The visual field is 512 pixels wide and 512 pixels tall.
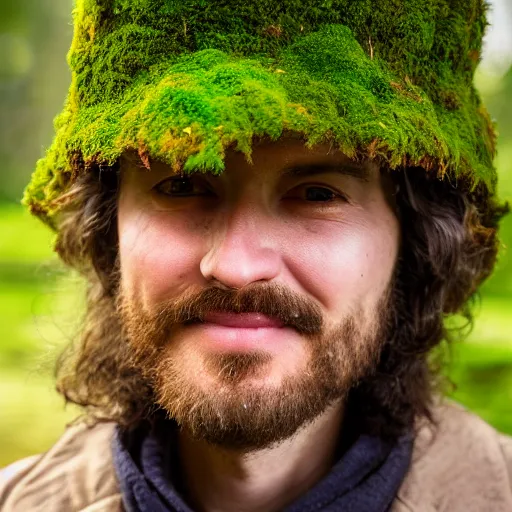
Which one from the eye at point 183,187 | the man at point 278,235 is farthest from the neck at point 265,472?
the eye at point 183,187

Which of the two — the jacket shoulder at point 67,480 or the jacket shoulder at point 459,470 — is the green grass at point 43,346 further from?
the jacket shoulder at point 459,470

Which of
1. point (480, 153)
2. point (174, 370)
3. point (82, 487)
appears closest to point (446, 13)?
point (480, 153)

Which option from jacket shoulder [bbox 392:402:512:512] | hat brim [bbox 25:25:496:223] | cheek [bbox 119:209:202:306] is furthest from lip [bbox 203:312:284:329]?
jacket shoulder [bbox 392:402:512:512]

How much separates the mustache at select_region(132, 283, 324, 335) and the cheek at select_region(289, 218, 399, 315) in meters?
0.05

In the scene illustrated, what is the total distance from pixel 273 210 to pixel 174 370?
1.50ft

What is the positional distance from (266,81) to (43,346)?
1818mm

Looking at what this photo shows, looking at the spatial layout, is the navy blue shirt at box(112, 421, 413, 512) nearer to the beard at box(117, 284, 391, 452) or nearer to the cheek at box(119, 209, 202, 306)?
the beard at box(117, 284, 391, 452)

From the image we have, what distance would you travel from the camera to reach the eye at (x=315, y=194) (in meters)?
1.55

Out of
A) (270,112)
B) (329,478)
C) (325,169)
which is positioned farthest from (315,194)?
(329,478)

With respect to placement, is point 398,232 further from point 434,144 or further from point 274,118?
point 274,118

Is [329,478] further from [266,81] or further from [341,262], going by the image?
[266,81]

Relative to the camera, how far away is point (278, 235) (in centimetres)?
151

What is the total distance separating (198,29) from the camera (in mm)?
1437

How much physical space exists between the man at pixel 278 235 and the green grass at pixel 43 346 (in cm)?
65
